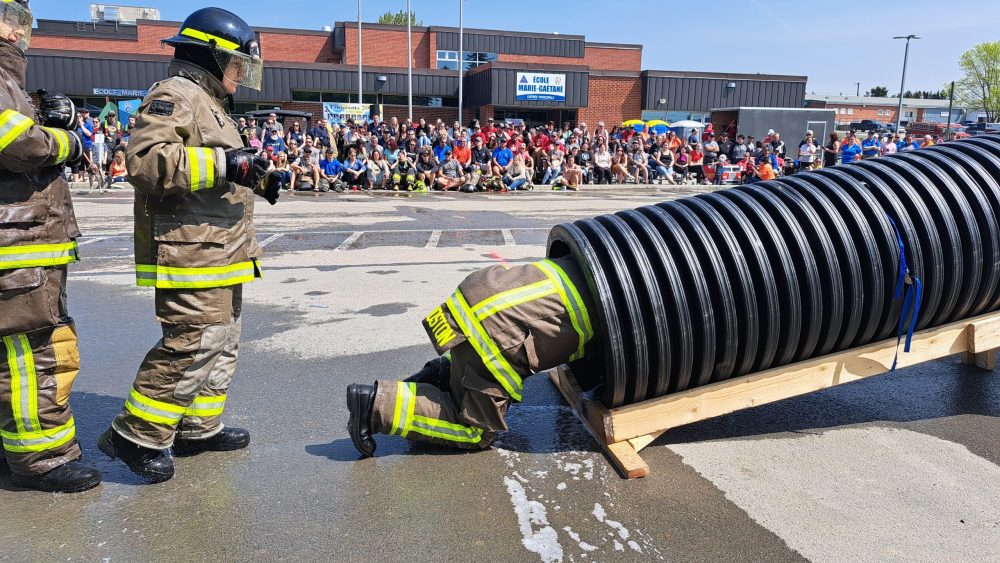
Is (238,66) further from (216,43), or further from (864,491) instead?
(864,491)

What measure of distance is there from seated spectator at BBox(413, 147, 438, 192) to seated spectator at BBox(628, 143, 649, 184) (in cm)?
816

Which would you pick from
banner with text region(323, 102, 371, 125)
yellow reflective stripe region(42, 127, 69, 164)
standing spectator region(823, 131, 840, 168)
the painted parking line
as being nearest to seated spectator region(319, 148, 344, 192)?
the painted parking line

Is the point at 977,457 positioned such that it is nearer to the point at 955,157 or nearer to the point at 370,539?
the point at 955,157

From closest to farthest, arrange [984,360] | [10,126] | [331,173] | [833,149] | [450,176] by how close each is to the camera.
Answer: [10,126] < [984,360] < [331,173] < [450,176] < [833,149]

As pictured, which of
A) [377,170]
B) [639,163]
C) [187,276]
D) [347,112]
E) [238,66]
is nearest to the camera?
[187,276]

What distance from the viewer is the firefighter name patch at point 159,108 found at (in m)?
3.02

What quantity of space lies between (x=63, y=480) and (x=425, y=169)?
17.7 meters

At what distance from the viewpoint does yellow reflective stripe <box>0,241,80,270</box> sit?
292 centimetres

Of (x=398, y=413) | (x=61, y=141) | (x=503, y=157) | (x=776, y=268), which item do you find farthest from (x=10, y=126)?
(x=503, y=157)

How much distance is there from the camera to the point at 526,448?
368 cm

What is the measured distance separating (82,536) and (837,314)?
3509 mm

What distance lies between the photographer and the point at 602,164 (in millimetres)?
23953

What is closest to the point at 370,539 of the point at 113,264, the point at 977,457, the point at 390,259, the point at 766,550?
the point at 766,550

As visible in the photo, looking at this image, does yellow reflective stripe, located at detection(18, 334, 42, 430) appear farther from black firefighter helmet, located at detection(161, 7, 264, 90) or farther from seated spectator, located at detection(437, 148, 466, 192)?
seated spectator, located at detection(437, 148, 466, 192)
